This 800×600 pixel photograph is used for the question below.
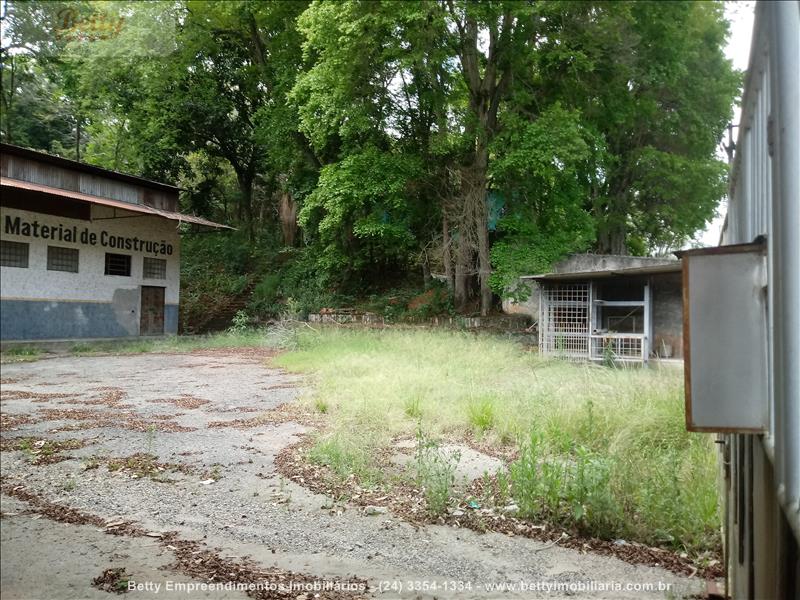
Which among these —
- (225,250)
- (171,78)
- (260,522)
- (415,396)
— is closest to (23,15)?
(171,78)

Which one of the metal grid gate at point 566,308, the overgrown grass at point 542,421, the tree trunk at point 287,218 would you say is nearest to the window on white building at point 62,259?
the tree trunk at point 287,218

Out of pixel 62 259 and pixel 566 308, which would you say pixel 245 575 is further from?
pixel 566 308

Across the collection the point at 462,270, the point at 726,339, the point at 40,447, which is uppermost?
the point at 462,270

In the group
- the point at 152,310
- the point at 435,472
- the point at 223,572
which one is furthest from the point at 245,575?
the point at 435,472

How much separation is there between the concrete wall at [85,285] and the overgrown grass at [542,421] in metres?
0.92

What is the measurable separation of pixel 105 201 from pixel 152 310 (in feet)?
0.80

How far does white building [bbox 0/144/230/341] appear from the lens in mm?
991

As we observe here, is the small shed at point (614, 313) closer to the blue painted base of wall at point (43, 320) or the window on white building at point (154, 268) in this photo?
the window on white building at point (154, 268)

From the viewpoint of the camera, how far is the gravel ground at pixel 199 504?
1.10 m

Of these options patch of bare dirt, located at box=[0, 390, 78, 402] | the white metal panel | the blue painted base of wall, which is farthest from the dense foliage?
the white metal panel

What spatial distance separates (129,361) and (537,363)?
158 inches

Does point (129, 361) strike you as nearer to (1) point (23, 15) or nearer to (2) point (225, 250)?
(2) point (225, 250)

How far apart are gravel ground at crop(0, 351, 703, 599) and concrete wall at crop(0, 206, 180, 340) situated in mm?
75

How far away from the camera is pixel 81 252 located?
1064 millimetres
